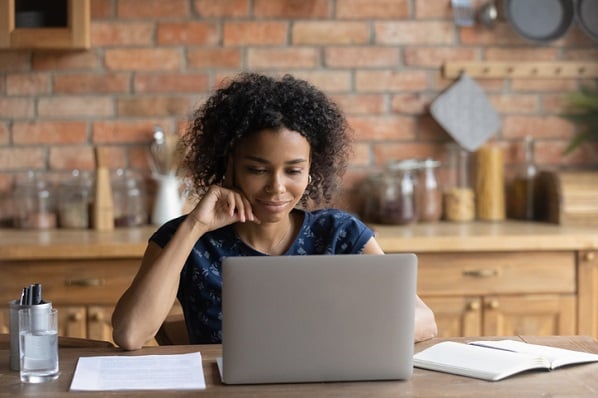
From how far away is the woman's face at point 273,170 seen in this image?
2.00 meters

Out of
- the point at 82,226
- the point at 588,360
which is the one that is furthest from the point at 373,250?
the point at 82,226

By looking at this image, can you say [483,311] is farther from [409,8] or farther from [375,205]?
[409,8]

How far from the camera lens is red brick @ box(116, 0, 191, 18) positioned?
3.51 m

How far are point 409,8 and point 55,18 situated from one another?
128 centimetres

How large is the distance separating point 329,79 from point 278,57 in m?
0.21

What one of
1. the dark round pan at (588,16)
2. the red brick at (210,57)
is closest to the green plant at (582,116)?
the dark round pan at (588,16)

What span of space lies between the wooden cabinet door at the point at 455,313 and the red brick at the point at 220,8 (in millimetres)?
1265

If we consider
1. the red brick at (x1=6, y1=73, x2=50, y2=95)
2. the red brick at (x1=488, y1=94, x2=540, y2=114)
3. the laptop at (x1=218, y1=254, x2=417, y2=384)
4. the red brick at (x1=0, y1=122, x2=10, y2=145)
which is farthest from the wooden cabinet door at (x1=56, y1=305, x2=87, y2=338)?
the red brick at (x1=488, y1=94, x2=540, y2=114)

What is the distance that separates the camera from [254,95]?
210 cm

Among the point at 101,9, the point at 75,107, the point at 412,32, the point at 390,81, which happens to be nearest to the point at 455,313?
the point at 390,81

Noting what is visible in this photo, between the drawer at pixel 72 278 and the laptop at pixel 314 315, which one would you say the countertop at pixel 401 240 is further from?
the laptop at pixel 314 315

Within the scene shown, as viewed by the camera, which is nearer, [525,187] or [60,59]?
[60,59]

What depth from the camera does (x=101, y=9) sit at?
138 inches

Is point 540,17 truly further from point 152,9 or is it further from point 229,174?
point 229,174
